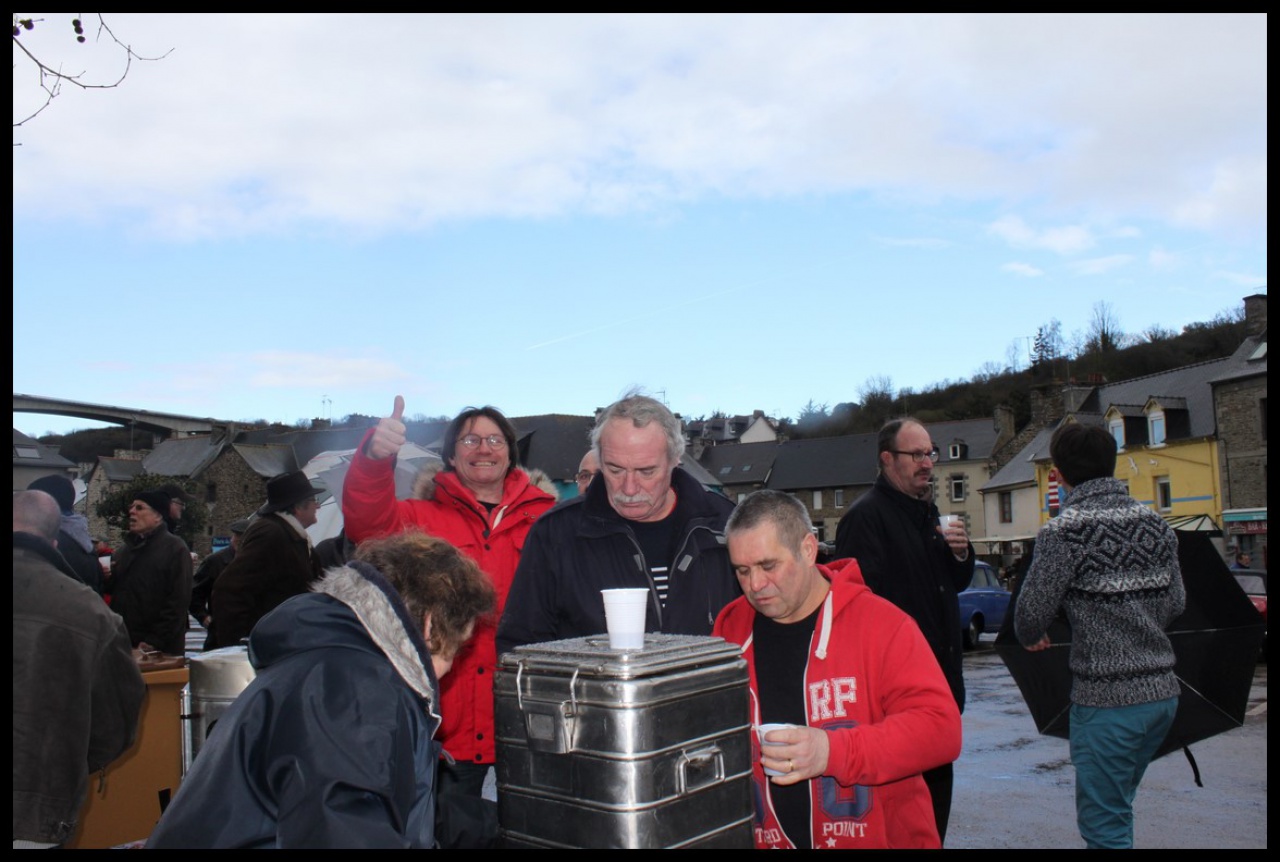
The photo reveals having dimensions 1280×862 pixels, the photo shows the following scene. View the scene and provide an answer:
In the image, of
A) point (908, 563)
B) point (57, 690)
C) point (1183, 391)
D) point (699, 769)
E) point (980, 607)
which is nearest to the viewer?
point (699, 769)

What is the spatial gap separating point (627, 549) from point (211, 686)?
7.36 feet

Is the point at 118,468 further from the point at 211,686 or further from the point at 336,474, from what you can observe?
the point at 211,686

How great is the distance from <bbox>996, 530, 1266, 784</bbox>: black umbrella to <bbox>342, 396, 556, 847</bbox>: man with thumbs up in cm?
218

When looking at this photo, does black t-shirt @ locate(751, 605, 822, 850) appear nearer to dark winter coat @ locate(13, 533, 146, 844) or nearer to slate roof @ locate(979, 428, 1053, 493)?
dark winter coat @ locate(13, 533, 146, 844)

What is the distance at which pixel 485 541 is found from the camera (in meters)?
4.20

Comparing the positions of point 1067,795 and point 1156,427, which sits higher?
point 1156,427

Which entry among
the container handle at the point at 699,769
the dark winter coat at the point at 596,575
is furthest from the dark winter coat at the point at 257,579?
the container handle at the point at 699,769

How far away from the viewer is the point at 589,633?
10.6 ft

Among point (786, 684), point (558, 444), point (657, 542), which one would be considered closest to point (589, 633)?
point (657, 542)

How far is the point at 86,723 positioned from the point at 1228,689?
4.62 meters

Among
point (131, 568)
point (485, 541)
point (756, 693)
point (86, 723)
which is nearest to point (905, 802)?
point (756, 693)

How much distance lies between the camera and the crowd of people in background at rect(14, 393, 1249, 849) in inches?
81.4

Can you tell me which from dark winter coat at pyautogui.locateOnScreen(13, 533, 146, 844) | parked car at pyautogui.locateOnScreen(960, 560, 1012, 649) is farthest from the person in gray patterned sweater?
parked car at pyautogui.locateOnScreen(960, 560, 1012, 649)

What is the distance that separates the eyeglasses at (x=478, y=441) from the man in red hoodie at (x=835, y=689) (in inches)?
69.5
